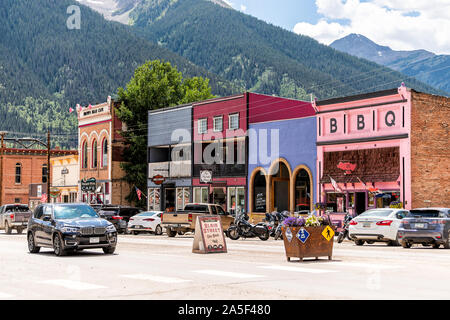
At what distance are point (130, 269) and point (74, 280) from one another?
8.89ft

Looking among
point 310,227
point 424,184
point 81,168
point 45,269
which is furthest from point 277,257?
point 81,168

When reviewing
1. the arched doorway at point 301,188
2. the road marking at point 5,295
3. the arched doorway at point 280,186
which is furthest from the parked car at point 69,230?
the arched doorway at point 280,186

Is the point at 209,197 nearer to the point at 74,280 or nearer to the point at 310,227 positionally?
the point at 310,227

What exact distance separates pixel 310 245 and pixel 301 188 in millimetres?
27566

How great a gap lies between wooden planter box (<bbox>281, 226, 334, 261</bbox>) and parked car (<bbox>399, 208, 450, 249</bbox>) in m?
6.94

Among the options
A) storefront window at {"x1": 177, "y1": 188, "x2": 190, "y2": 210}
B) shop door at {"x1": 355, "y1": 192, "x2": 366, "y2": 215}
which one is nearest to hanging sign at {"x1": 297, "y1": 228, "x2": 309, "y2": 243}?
shop door at {"x1": 355, "y1": 192, "x2": 366, "y2": 215}

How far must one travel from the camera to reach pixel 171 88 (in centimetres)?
6625

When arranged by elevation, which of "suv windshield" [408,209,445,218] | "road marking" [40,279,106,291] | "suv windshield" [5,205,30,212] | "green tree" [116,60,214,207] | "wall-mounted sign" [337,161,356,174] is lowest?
"road marking" [40,279,106,291]

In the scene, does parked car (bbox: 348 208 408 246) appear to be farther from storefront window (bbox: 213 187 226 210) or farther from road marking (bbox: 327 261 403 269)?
storefront window (bbox: 213 187 226 210)

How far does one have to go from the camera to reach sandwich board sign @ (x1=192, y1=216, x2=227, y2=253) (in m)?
22.7

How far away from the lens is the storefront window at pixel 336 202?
140 feet

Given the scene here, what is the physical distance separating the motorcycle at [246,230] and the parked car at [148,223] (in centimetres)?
862

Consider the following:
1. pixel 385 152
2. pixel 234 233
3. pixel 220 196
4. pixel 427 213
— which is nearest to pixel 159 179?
pixel 220 196

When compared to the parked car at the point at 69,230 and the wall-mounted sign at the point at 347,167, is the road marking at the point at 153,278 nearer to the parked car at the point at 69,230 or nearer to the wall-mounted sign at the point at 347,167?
the parked car at the point at 69,230
